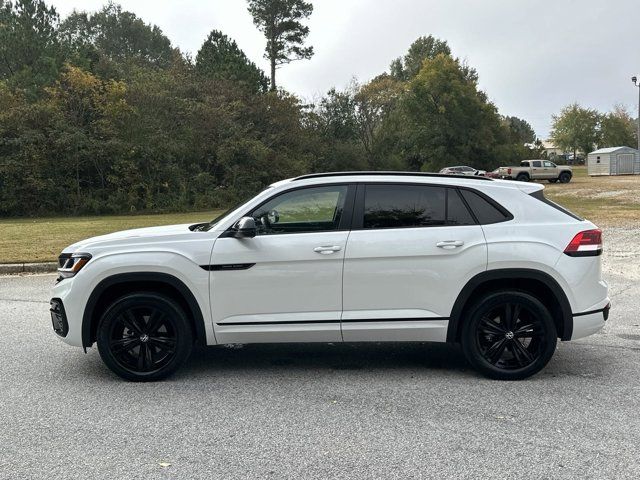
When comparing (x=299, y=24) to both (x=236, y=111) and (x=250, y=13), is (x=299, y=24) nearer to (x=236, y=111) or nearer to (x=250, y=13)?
(x=250, y=13)

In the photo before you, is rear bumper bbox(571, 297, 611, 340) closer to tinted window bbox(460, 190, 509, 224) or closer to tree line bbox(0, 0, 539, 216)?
tinted window bbox(460, 190, 509, 224)

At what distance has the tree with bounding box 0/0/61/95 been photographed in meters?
33.1

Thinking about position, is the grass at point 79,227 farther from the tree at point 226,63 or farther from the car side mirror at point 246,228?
the tree at point 226,63

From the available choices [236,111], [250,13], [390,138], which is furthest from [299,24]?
[236,111]

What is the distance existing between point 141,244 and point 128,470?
198cm

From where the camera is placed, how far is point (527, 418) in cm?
399

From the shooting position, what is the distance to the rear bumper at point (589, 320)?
469 centimetres

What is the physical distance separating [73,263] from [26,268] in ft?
23.3

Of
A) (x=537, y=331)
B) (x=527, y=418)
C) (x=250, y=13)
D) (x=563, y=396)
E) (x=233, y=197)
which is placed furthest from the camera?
(x=250, y=13)

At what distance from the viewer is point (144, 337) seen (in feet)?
15.6

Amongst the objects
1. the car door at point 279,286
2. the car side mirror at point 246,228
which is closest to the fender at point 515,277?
the car door at point 279,286

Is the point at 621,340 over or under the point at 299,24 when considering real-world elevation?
under

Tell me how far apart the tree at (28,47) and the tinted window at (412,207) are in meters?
32.3

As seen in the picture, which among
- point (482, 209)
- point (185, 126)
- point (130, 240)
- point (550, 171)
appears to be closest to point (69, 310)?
point (130, 240)
